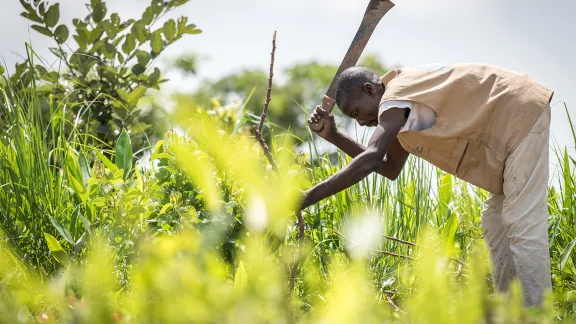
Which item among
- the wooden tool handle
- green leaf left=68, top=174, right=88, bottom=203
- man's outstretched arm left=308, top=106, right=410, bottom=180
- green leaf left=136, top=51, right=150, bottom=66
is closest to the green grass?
green leaf left=68, top=174, right=88, bottom=203

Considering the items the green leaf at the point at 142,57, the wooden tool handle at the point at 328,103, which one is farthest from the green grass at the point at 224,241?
the green leaf at the point at 142,57

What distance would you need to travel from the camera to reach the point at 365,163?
2.45 m

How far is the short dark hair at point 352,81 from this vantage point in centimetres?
286

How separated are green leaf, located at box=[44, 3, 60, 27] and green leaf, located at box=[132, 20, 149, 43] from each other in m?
0.45

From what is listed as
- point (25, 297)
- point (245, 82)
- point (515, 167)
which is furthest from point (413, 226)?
point (245, 82)

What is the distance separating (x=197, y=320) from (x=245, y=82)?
5081 centimetres

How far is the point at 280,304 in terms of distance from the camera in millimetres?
813

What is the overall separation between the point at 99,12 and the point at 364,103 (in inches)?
77.1

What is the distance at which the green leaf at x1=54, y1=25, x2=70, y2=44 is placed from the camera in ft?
13.1

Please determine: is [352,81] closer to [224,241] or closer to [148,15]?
[224,241]

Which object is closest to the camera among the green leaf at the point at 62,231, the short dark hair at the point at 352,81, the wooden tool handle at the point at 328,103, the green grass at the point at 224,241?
the green grass at the point at 224,241

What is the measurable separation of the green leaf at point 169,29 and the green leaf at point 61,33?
1.85 ft

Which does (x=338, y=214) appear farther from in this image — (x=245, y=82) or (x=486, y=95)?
(x=245, y=82)

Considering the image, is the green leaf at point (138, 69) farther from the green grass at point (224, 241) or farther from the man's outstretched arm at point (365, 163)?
the man's outstretched arm at point (365, 163)
